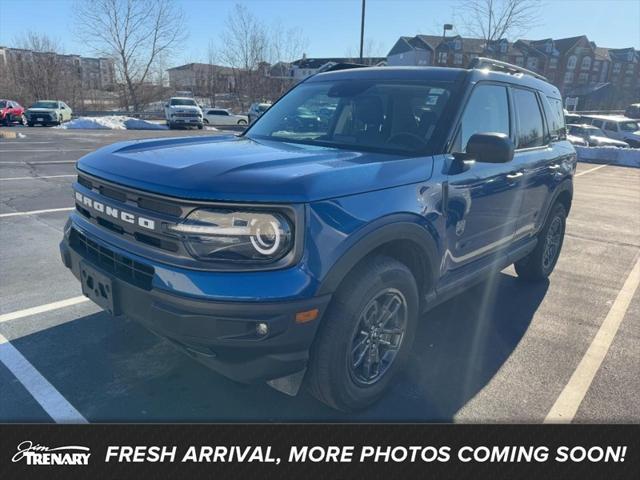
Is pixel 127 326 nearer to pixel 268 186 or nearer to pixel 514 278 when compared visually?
pixel 268 186

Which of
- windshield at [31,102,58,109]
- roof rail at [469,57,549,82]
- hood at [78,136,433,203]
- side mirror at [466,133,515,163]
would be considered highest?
roof rail at [469,57,549,82]

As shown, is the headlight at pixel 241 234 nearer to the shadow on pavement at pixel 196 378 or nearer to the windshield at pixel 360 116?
the shadow on pavement at pixel 196 378

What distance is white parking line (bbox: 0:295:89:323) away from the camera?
3.63m

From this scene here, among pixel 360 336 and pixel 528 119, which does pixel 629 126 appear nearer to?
pixel 528 119

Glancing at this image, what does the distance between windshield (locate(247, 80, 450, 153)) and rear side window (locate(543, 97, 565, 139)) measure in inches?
75.7

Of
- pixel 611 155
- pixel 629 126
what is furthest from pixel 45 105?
pixel 629 126

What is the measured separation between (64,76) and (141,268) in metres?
48.1

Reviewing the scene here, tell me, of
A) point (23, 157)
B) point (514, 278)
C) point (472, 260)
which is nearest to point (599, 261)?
point (514, 278)

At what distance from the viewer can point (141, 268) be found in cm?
227

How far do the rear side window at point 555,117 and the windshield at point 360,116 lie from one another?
75.7 inches

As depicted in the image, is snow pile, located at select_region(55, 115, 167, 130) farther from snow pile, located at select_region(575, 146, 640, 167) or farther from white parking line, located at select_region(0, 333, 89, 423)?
white parking line, located at select_region(0, 333, 89, 423)

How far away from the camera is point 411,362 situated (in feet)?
10.9

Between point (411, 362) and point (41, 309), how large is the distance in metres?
2.92

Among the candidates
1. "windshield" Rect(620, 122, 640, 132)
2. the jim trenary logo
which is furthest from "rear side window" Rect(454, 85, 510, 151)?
"windshield" Rect(620, 122, 640, 132)
